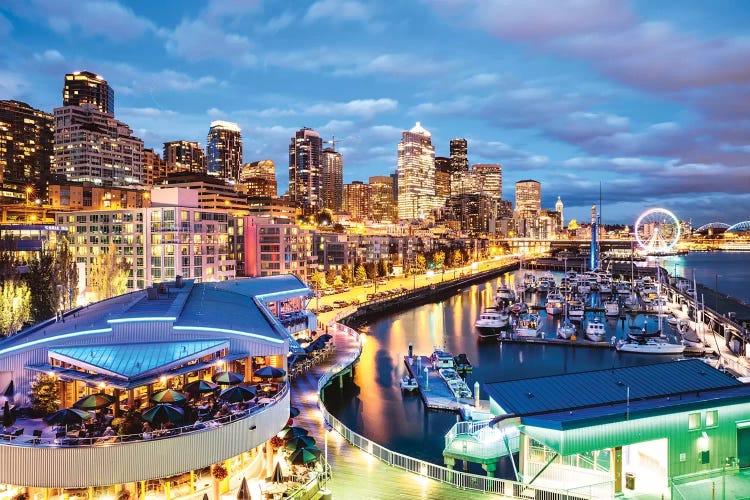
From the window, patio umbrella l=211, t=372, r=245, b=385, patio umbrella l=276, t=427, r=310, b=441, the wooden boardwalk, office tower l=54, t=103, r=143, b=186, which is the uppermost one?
office tower l=54, t=103, r=143, b=186

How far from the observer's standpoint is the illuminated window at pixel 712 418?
67.1 feet

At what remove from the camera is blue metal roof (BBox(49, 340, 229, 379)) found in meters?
23.4

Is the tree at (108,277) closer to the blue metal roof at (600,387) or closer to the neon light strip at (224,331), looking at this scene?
the neon light strip at (224,331)

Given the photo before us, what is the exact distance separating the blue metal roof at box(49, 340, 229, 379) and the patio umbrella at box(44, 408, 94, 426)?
13.7 feet

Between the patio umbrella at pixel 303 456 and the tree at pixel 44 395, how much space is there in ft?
30.9

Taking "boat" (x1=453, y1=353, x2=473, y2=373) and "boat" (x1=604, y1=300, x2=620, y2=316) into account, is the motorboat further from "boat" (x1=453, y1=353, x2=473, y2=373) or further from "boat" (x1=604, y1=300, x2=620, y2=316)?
"boat" (x1=453, y1=353, x2=473, y2=373)

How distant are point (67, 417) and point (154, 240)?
65352mm

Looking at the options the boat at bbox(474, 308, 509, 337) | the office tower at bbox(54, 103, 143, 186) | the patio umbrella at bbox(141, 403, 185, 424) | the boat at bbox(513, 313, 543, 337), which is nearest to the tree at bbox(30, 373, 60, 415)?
the patio umbrella at bbox(141, 403, 185, 424)

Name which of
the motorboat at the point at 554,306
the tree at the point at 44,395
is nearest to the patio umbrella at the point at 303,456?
the tree at the point at 44,395

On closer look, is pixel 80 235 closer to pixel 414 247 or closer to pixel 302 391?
pixel 302 391

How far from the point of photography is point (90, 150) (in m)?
181

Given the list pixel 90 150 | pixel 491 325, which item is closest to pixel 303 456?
pixel 491 325

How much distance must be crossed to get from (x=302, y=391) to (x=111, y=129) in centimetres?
18457

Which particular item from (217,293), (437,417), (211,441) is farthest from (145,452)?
(437,417)
